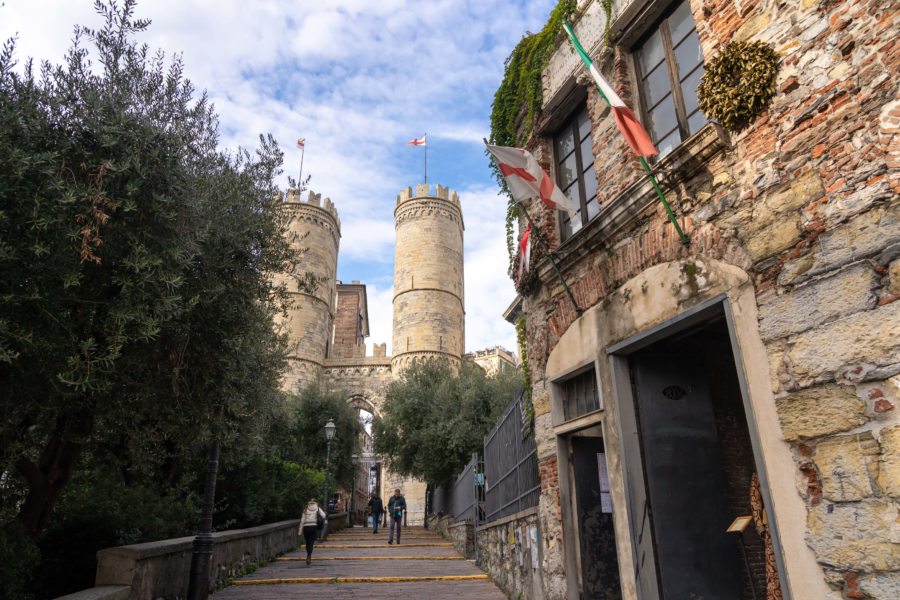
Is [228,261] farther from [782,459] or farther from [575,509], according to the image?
[782,459]

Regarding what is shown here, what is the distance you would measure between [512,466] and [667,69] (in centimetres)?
523

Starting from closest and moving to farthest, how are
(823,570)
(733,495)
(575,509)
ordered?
(823,570)
(575,509)
(733,495)

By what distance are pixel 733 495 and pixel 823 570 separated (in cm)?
277

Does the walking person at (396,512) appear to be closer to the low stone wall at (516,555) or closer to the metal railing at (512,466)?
the metal railing at (512,466)

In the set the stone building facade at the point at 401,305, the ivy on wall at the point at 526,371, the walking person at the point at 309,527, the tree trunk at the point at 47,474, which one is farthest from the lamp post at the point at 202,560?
the stone building facade at the point at 401,305

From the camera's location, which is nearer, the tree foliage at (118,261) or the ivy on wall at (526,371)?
the tree foliage at (118,261)

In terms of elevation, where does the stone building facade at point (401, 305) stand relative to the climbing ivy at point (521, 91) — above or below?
above

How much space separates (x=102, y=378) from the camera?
4.34 m

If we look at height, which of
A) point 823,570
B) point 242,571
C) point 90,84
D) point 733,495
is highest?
point 90,84

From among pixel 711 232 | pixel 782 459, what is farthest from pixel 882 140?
pixel 782 459

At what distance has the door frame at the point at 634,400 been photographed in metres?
3.35

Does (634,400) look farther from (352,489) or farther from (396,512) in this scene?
(352,489)

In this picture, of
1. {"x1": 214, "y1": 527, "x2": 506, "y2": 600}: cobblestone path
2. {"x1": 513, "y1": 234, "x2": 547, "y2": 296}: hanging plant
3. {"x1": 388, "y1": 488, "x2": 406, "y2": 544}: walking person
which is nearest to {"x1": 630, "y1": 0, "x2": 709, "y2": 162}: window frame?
{"x1": 513, "y1": 234, "x2": 547, "y2": 296}: hanging plant

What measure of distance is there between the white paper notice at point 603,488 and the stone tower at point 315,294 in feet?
96.6
